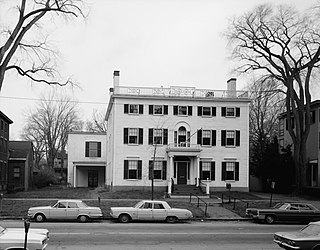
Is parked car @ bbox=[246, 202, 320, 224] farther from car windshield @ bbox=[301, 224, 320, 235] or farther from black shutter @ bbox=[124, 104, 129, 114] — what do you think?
black shutter @ bbox=[124, 104, 129, 114]

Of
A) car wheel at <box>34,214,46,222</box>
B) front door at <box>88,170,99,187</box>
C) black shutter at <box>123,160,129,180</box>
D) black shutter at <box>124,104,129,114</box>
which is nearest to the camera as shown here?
car wheel at <box>34,214,46,222</box>

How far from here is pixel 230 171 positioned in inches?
1937

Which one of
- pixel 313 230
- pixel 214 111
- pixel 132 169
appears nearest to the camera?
pixel 313 230

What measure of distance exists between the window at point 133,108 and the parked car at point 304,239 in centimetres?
3329

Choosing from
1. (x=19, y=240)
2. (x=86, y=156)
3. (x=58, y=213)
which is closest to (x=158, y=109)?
(x=86, y=156)

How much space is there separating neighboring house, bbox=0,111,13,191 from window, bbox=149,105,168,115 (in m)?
14.8

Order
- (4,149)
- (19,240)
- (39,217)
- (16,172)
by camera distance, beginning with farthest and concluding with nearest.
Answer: (16,172)
(4,149)
(39,217)
(19,240)

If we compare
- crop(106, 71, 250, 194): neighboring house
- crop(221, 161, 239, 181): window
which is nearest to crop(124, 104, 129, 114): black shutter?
crop(106, 71, 250, 194): neighboring house

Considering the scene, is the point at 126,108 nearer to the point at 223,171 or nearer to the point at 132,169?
the point at 132,169

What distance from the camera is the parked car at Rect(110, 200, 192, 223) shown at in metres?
27.1

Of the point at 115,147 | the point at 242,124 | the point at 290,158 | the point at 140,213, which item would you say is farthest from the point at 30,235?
the point at 290,158

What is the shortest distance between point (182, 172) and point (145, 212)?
21.7m

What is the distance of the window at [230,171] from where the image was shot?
48938 millimetres

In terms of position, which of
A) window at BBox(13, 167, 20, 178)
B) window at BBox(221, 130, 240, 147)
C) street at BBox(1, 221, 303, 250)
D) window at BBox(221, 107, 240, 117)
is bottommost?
street at BBox(1, 221, 303, 250)
